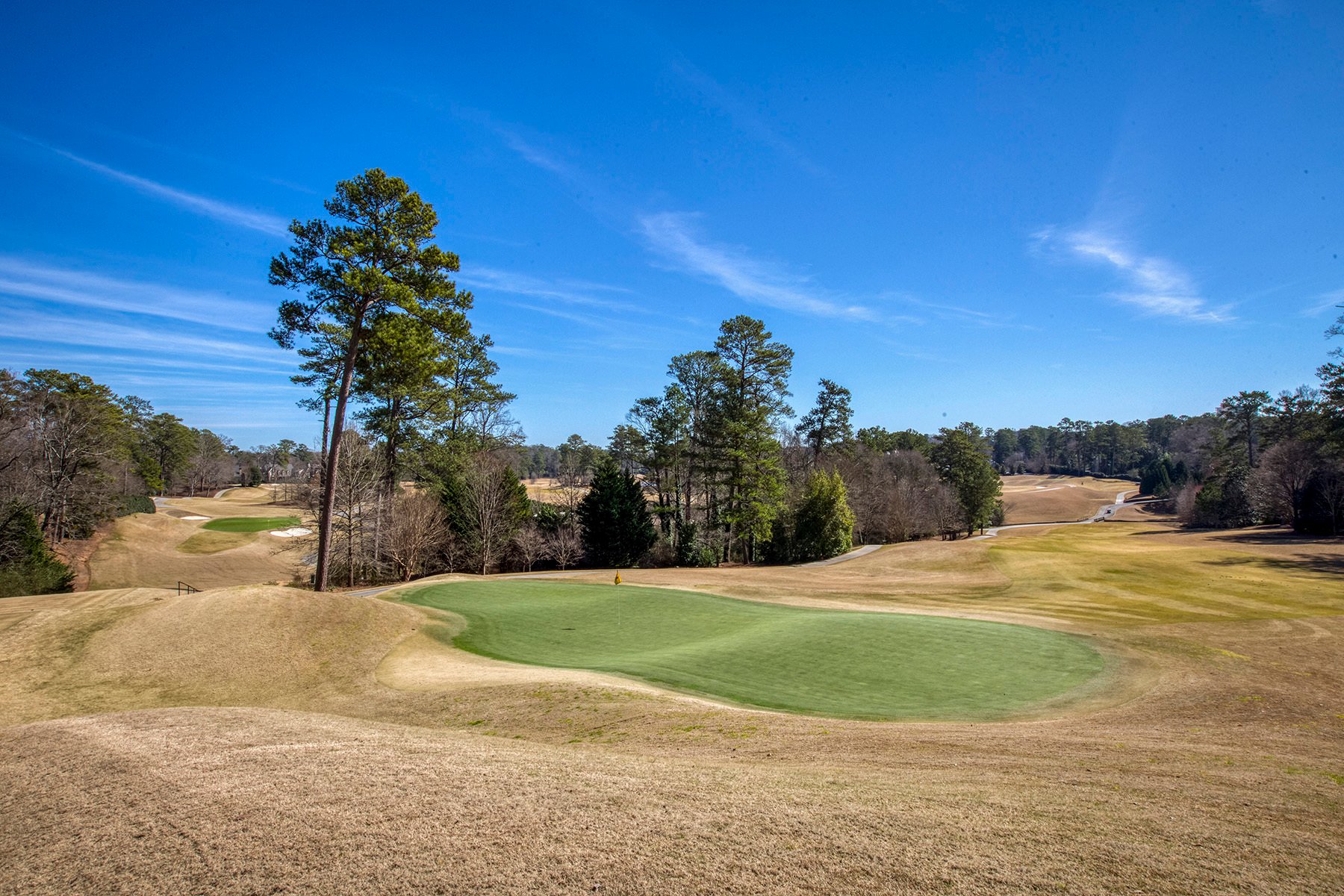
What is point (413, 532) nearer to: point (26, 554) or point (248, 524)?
point (26, 554)

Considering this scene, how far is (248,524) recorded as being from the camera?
55656mm

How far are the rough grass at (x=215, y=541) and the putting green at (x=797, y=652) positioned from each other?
34566 millimetres

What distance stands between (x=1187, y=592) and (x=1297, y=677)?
47.1 feet

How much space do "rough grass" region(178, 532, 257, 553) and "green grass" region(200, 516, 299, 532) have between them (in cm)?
220

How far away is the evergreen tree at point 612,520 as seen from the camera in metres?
37.8

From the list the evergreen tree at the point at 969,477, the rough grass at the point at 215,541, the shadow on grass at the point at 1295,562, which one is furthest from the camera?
the evergreen tree at the point at 969,477

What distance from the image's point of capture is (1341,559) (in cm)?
3158

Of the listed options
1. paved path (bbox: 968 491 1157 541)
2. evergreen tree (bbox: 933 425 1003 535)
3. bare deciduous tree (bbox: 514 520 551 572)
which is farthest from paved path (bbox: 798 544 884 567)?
paved path (bbox: 968 491 1157 541)

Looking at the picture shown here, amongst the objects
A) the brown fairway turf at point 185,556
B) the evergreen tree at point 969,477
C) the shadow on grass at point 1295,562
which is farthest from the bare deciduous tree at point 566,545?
the evergreen tree at point 969,477

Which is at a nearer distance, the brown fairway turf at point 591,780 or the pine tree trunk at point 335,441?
the brown fairway turf at point 591,780

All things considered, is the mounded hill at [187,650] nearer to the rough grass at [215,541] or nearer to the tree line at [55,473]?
the tree line at [55,473]

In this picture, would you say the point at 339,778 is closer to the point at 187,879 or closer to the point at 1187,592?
the point at 187,879

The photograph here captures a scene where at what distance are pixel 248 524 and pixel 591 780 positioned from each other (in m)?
63.6

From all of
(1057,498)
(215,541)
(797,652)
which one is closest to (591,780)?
(797,652)
